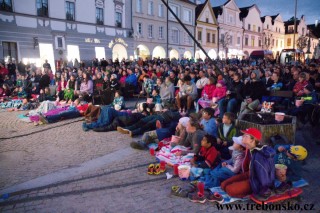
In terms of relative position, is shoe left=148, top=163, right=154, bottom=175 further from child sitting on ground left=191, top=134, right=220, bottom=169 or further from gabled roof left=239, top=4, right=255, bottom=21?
gabled roof left=239, top=4, right=255, bottom=21

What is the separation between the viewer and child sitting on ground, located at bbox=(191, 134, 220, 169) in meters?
4.97

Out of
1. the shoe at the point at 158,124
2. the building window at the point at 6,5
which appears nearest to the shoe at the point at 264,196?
the shoe at the point at 158,124

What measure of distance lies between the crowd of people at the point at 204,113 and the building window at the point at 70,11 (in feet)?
35.6

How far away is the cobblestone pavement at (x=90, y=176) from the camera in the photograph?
158 inches

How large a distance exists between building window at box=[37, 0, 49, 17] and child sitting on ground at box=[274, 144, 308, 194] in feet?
74.2

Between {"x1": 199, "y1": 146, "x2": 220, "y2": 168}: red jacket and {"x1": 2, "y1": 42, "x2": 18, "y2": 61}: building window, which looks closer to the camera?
{"x1": 199, "y1": 146, "x2": 220, "y2": 168}: red jacket

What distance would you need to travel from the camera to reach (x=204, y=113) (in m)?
6.46

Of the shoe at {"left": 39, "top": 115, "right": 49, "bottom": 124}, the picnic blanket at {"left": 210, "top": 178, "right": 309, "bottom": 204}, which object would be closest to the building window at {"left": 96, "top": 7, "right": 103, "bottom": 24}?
the shoe at {"left": 39, "top": 115, "right": 49, "bottom": 124}

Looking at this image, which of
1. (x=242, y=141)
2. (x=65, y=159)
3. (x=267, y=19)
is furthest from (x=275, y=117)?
(x=267, y=19)

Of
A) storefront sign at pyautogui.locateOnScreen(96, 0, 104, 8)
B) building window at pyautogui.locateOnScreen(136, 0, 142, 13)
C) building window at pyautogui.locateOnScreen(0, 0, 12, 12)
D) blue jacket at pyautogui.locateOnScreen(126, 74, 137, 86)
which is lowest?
blue jacket at pyautogui.locateOnScreen(126, 74, 137, 86)

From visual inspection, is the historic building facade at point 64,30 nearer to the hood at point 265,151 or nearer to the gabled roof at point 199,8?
the gabled roof at point 199,8

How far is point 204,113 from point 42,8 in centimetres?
2108

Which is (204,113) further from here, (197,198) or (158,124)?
(197,198)

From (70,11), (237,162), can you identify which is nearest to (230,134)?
(237,162)
